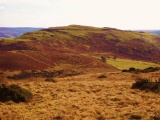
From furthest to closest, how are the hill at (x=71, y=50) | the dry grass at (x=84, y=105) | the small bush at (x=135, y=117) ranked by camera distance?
the hill at (x=71, y=50)
the dry grass at (x=84, y=105)
the small bush at (x=135, y=117)

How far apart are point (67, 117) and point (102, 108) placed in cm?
326

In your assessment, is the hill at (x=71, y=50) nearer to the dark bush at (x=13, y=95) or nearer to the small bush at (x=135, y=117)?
the dark bush at (x=13, y=95)

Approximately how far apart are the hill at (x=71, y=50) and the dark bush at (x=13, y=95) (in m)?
43.0

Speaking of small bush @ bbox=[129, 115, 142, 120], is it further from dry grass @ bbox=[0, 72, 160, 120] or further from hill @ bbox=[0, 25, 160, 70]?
hill @ bbox=[0, 25, 160, 70]

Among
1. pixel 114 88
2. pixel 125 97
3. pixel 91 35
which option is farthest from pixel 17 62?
pixel 91 35

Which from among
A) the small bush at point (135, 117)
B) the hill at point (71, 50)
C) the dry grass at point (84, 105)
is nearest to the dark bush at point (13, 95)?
the dry grass at point (84, 105)

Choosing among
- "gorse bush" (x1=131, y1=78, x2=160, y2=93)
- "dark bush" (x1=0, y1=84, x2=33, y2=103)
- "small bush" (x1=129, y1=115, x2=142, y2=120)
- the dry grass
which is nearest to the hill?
the dry grass

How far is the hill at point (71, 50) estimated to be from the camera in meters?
69.6

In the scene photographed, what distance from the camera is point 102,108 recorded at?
16.3 metres

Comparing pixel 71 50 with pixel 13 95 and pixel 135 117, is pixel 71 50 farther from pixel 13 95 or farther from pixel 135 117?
pixel 135 117

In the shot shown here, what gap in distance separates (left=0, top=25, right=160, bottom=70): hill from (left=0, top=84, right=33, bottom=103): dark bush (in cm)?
4296

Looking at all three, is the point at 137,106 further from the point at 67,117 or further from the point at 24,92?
the point at 24,92

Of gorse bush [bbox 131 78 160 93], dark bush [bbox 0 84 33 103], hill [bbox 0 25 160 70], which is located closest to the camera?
dark bush [bbox 0 84 33 103]

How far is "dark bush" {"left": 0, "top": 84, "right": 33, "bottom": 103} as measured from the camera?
17.8 metres
